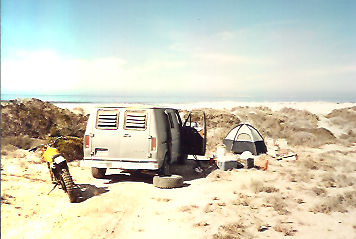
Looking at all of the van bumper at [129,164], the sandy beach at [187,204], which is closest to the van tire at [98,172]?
the sandy beach at [187,204]

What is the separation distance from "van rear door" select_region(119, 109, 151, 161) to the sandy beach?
3.19 ft

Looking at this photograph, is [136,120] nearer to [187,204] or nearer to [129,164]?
[129,164]

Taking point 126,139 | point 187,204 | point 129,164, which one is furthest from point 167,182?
point 126,139

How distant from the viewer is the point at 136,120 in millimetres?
9523

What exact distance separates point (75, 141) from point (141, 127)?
5682mm

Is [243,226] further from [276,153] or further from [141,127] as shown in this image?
[276,153]

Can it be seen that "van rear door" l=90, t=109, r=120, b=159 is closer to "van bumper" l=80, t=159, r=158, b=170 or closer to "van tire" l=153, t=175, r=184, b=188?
"van bumper" l=80, t=159, r=158, b=170

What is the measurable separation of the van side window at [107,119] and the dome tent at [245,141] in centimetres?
840

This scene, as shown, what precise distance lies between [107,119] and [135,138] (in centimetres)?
101

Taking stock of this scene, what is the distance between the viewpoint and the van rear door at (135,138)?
942 cm

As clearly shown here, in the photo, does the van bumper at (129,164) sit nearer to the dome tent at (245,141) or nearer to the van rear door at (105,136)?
the van rear door at (105,136)

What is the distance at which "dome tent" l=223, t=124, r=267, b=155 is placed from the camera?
16.1m

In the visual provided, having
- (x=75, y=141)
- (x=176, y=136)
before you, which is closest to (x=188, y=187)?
(x=176, y=136)

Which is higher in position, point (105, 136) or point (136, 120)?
point (136, 120)
